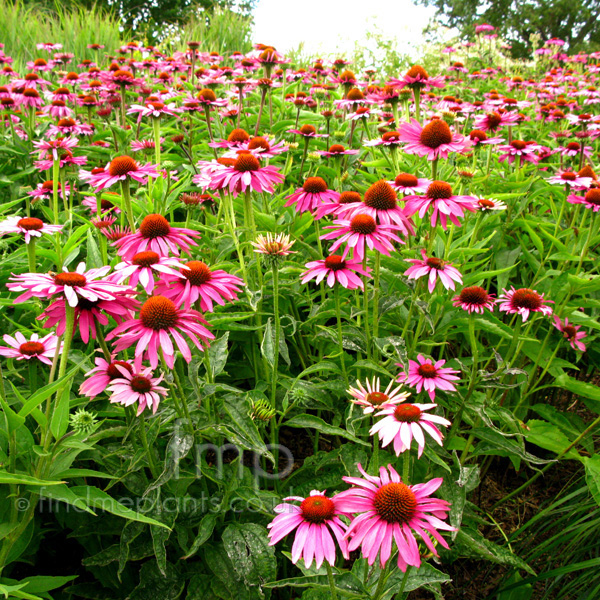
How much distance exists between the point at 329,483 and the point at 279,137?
104 inches

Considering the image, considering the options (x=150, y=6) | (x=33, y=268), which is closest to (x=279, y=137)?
(x=33, y=268)

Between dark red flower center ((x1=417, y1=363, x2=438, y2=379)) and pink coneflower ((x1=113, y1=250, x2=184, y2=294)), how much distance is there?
2.64ft

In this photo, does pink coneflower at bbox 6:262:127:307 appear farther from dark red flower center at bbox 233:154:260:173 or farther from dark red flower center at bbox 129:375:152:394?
dark red flower center at bbox 233:154:260:173

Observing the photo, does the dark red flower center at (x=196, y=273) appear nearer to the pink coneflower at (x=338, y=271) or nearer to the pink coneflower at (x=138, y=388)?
the pink coneflower at (x=138, y=388)

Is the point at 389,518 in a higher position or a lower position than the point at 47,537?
higher

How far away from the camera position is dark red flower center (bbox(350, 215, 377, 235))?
1.56 m

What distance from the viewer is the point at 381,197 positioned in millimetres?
1697

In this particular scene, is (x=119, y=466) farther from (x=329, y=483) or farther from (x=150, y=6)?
(x=150, y=6)

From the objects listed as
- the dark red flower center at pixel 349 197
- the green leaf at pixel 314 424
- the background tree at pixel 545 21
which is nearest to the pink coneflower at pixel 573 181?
the dark red flower center at pixel 349 197

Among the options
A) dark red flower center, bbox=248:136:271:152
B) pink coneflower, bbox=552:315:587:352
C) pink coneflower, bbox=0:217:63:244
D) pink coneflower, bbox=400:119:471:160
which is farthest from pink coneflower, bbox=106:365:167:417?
pink coneflower, bbox=552:315:587:352

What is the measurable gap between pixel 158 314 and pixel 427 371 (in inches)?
33.8

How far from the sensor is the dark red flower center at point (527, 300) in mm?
1864

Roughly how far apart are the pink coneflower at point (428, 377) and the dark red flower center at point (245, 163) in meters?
0.89

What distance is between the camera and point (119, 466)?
149 cm
